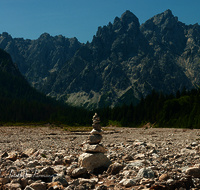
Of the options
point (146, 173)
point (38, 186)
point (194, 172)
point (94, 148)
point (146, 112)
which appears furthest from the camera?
point (146, 112)

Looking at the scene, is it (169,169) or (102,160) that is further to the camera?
(102,160)

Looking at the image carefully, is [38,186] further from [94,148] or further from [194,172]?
[194,172]

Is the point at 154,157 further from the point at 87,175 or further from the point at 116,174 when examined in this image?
the point at 87,175

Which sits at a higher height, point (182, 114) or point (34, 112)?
point (182, 114)

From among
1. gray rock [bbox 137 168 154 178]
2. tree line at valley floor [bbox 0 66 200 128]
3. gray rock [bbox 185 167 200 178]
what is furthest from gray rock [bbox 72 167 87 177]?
tree line at valley floor [bbox 0 66 200 128]

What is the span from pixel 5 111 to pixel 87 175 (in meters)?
169

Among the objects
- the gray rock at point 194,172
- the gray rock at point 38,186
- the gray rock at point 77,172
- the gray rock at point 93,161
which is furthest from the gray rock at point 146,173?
the gray rock at point 38,186

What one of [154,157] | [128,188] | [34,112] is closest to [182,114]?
[154,157]

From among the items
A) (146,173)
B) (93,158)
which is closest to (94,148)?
(93,158)

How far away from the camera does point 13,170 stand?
9867mm

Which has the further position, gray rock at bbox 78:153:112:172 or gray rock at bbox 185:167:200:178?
gray rock at bbox 78:153:112:172

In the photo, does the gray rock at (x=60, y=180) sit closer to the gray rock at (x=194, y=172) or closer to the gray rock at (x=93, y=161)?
the gray rock at (x=93, y=161)

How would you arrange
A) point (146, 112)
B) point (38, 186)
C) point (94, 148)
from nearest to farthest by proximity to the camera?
1. point (38, 186)
2. point (94, 148)
3. point (146, 112)

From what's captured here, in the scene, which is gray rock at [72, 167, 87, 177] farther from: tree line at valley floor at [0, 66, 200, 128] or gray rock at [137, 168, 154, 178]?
tree line at valley floor at [0, 66, 200, 128]
